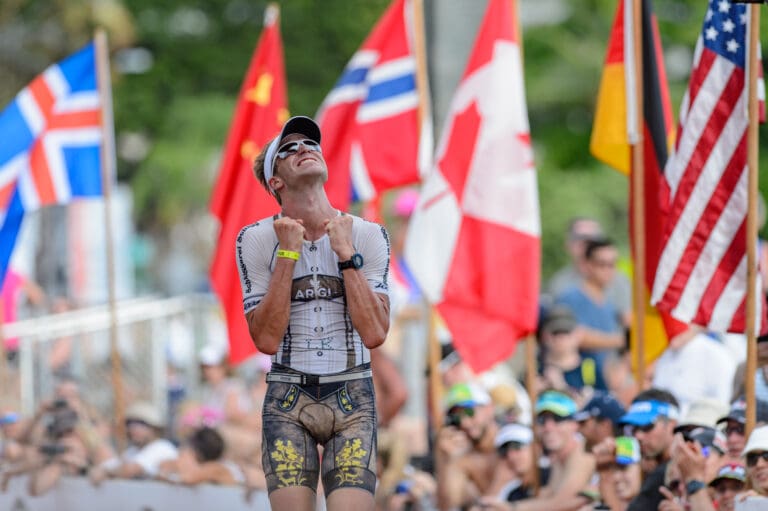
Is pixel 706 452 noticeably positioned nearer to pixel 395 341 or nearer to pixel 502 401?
pixel 502 401

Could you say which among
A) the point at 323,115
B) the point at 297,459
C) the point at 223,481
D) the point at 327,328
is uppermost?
the point at 323,115

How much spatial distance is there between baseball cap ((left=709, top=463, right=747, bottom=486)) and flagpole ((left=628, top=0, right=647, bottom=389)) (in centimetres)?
167

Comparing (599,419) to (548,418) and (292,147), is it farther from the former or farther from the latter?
(292,147)

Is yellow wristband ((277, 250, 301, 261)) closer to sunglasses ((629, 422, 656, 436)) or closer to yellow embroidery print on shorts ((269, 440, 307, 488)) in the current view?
yellow embroidery print on shorts ((269, 440, 307, 488))

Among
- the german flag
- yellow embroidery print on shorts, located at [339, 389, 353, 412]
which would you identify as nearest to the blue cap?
the german flag

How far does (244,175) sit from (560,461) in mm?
4390

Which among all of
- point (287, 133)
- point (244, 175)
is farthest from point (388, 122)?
point (287, 133)

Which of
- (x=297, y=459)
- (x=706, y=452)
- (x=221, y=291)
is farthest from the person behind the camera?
(x=221, y=291)

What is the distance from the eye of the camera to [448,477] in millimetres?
10305

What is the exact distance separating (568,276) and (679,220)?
573cm

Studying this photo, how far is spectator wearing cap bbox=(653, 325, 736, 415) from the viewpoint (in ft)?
32.2

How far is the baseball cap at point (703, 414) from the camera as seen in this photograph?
26.0 feet

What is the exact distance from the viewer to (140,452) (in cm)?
1196

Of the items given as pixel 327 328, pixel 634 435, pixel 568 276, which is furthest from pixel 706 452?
pixel 568 276
